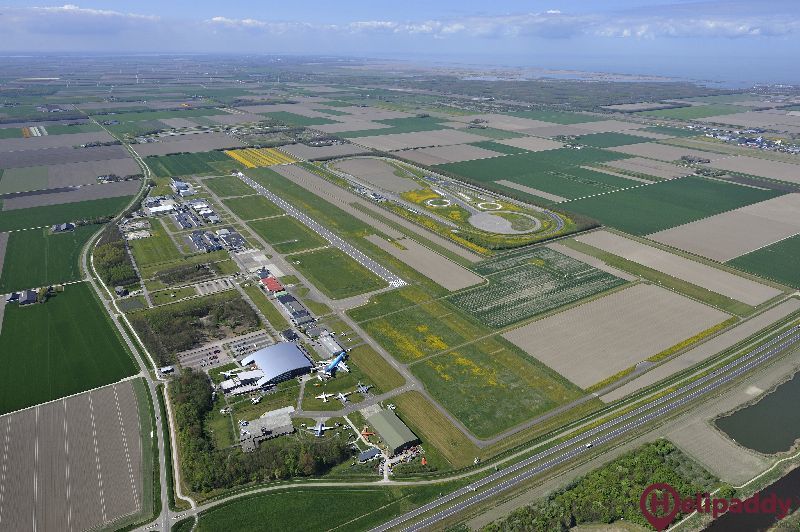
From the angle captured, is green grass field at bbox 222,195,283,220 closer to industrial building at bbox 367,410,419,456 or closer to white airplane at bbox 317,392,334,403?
white airplane at bbox 317,392,334,403

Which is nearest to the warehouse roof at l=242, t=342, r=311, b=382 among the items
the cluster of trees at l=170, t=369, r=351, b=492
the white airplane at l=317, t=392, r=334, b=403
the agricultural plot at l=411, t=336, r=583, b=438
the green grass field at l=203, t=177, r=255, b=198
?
the white airplane at l=317, t=392, r=334, b=403

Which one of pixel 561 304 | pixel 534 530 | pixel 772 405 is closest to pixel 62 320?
pixel 534 530

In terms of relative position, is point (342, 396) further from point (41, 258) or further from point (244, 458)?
point (41, 258)

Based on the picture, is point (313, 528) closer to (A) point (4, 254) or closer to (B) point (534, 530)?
(B) point (534, 530)

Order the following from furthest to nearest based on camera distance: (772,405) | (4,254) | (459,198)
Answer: (459,198)
(4,254)
(772,405)

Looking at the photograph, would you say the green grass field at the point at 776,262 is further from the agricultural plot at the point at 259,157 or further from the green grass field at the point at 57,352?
the agricultural plot at the point at 259,157

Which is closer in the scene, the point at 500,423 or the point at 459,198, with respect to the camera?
the point at 500,423

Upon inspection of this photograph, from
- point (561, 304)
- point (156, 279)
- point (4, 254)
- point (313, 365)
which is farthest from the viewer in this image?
point (4, 254)
